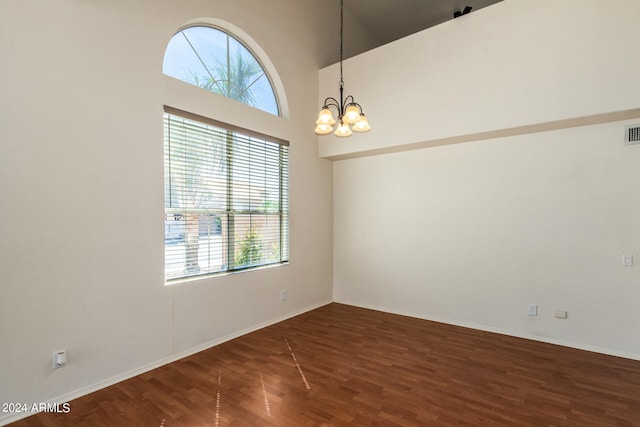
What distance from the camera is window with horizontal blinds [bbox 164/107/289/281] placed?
10.1 ft

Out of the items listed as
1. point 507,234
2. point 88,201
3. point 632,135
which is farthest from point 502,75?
point 88,201

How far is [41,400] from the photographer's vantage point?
2.23 meters

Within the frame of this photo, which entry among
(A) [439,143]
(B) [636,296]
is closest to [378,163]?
(A) [439,143]

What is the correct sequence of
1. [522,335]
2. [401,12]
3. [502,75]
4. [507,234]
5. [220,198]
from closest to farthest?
[502,75] → [220,198] → [522,335] → [507,234] → [401,12]

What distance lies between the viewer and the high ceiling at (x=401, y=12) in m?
5.17

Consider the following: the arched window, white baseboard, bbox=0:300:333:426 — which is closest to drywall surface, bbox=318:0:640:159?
the arched window

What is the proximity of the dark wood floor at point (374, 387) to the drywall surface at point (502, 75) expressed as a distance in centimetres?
244

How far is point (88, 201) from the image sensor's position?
2.47 m

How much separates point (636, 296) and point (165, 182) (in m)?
4.82

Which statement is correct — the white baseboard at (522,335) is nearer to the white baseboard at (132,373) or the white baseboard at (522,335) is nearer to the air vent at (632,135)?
the white baseboard at (132,373)

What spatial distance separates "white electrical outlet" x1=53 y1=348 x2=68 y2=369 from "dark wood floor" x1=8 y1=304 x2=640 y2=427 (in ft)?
1.04

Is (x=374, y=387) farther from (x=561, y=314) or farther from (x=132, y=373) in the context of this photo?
(x=561, y=314)

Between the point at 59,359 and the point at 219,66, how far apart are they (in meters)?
3.23

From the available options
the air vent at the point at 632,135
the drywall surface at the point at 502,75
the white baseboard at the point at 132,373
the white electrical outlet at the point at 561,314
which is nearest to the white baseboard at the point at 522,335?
the white electrical outlet at the point at 561,314
